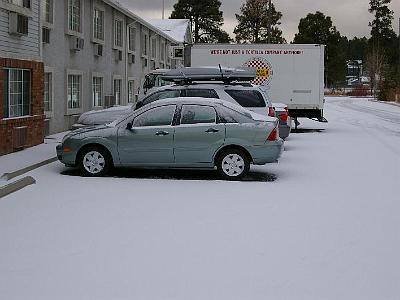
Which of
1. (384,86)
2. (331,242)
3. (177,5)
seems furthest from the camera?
(177,5)

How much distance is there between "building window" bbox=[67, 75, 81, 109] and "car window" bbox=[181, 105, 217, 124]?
1033 cm

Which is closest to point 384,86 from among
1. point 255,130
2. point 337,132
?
point 337,132

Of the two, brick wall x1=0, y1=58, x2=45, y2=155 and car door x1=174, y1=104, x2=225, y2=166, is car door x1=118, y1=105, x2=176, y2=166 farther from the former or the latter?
brick wall x1=0, y1=58, x2=45, y2=155

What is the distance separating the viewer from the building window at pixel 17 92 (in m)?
15.3

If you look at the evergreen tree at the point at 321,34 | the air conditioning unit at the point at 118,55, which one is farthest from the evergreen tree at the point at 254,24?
the air conditioning unit at the point at 118,55

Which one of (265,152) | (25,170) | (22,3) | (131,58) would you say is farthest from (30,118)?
(131,58)

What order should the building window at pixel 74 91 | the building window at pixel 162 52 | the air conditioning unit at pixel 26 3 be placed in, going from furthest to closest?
the building window at pixel 162 52 < the building window at pixel 74 91 < the air conditioning unit at pixel 26 3

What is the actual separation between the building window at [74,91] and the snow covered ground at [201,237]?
31.4ft

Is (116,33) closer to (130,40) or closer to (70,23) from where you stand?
(130,40)

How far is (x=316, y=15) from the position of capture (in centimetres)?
9281

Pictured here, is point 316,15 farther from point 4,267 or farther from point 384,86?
point 4,267

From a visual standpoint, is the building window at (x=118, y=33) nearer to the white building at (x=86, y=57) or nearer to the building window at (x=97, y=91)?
the white building at (x=86, y=57)

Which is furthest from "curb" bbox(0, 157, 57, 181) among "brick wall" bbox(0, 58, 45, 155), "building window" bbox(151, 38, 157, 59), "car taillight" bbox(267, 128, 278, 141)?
"building window" bbox(151, 38, 157, 59)

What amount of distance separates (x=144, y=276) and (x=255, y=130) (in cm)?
659
